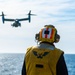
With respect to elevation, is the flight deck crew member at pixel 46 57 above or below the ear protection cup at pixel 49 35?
below

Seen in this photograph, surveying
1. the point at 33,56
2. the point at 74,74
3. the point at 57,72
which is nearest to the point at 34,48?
the point at 33,56

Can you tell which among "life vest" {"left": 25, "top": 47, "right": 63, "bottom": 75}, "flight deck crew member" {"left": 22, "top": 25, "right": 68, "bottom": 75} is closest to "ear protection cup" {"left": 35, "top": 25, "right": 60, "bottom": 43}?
"flight deck crew member" {"left": 22, "top": 25, "right": 68, "bottom": 75}

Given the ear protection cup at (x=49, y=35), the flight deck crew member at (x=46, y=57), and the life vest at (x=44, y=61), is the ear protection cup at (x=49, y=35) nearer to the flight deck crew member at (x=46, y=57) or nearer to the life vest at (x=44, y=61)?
the flight deck crew member at (x=46, y=57)

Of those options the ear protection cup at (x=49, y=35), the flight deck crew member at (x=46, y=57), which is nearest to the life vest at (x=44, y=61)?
the flight deck crew member at (x=46, y=57)

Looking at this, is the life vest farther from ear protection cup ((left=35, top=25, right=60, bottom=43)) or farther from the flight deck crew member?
ear protection cup ((left=35, top=25, right=60, bottom=43))

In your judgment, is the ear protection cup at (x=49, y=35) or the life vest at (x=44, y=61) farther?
the ear protection cup at (x=49, y=35)

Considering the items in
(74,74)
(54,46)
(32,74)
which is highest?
(54,46)

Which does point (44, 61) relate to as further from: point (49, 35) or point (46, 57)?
point (49, 35)

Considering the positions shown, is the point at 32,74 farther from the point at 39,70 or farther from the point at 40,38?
the point at 40,38
